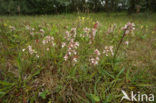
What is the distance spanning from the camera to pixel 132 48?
2.40 m

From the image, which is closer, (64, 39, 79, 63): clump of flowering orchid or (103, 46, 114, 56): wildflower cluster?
(64, 39, 79, 63): clump of flowering orchid

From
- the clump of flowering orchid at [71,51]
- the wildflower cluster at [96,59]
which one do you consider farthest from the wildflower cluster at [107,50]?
the clump of flowering orchid at [71,51]

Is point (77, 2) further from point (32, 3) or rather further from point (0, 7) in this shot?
point (0, 7)

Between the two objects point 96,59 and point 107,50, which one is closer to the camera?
point 96,59

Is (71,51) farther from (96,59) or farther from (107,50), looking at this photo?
(107,50)

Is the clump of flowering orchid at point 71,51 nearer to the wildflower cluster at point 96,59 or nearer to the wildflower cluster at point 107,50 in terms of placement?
the wildflower cluster at point 96,59

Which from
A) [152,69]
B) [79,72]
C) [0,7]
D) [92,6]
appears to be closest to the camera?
[79,72]

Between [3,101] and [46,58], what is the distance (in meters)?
0.79

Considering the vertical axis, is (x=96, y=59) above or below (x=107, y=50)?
below

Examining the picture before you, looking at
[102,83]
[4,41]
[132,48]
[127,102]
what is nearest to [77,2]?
[132,48]

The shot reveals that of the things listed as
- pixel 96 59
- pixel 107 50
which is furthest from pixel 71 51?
pixel 107 50

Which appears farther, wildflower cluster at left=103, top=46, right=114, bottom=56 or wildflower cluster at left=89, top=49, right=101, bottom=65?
wildflower cluster at left=103, top=46, right=114, bottom=56

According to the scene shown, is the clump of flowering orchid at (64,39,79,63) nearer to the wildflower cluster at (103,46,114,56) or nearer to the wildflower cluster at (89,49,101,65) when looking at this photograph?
the wildflower cluster at (89,49,101,65)

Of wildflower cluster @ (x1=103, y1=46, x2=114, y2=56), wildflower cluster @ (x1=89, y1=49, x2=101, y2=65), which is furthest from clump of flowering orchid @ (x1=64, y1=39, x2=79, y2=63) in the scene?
wildflower cluster @ (x1=103, y1=46, x2=114, y2=56)
